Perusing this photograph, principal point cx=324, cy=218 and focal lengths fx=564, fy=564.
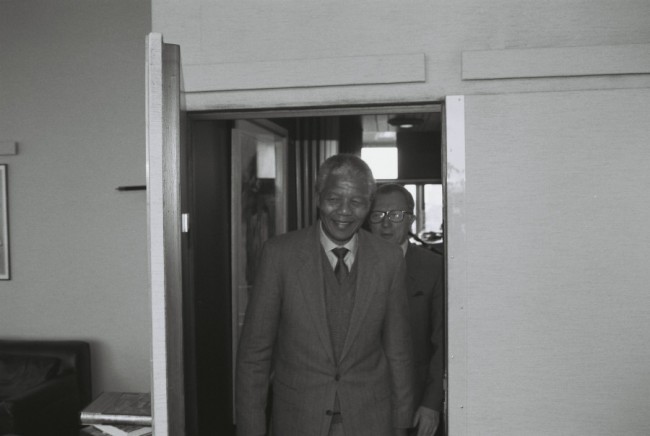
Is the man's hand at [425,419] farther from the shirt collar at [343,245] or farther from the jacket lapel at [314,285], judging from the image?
the shirt collar at [343,245]

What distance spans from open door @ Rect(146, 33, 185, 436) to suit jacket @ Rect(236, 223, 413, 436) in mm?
631

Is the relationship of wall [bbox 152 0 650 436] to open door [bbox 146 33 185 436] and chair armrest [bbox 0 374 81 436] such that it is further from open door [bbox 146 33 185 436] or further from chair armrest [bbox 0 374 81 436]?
chair armrest [bbox 0 374 81 436]

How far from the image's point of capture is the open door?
160 centimetres

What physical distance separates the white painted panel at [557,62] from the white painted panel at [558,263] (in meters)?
0.09

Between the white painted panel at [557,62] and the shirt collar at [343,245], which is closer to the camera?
the white painted panel at [557,62]

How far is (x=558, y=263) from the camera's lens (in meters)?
2.27

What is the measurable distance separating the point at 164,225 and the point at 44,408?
9.43 ft

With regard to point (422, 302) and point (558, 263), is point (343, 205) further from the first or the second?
point (558, 263)

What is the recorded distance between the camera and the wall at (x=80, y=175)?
14.6 feet

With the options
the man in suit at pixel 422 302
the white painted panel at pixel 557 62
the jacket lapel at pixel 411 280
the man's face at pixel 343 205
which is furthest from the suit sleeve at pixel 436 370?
the white painted panel at pixel 557 62

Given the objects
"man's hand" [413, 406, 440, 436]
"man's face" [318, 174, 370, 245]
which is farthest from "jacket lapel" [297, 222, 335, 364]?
"man's hand" [413, 406, 440, 436]

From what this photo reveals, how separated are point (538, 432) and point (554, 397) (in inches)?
6.2

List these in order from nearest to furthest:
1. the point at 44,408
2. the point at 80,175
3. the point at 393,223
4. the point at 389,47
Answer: the point at 389,47 → the point at 393,223 → the point at 44,408 → the point at 80,175

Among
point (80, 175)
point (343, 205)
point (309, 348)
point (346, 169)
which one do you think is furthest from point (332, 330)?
point (80, 175)
